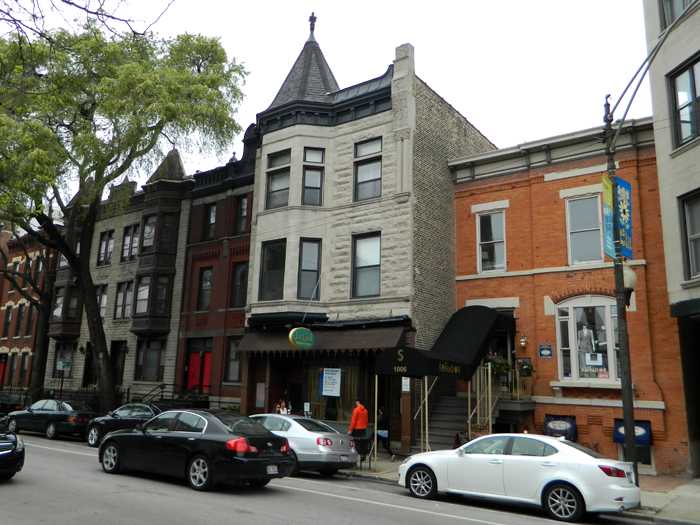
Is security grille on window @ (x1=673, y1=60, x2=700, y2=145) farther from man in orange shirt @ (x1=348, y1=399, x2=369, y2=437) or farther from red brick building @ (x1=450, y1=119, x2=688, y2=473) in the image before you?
man in orange shirt @ (x1=348, y1=399, x2=369, y2=437)

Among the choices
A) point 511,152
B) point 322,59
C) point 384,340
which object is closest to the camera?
point 384,340

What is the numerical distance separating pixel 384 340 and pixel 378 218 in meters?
4.33

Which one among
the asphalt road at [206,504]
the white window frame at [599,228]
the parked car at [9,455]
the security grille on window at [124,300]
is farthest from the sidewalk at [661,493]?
the security grille on window at [124,300]

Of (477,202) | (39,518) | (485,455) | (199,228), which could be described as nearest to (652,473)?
(485,455)

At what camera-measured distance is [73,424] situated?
20.3 m

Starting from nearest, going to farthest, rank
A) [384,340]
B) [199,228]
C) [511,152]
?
1. [384,340]
2. [511,152]
3. [199,228]

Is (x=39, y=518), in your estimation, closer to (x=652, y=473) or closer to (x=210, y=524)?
(x=210, y=524)

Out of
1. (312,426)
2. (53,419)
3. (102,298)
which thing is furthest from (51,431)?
(102,298)

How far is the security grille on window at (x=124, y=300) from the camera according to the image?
2995 centimetres

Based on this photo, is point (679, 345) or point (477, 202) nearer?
point (679, 345)

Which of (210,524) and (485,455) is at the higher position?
(485,455)

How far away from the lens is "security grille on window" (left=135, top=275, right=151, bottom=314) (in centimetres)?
2847

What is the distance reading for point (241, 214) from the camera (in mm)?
26469

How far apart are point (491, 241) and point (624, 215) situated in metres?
7.37
